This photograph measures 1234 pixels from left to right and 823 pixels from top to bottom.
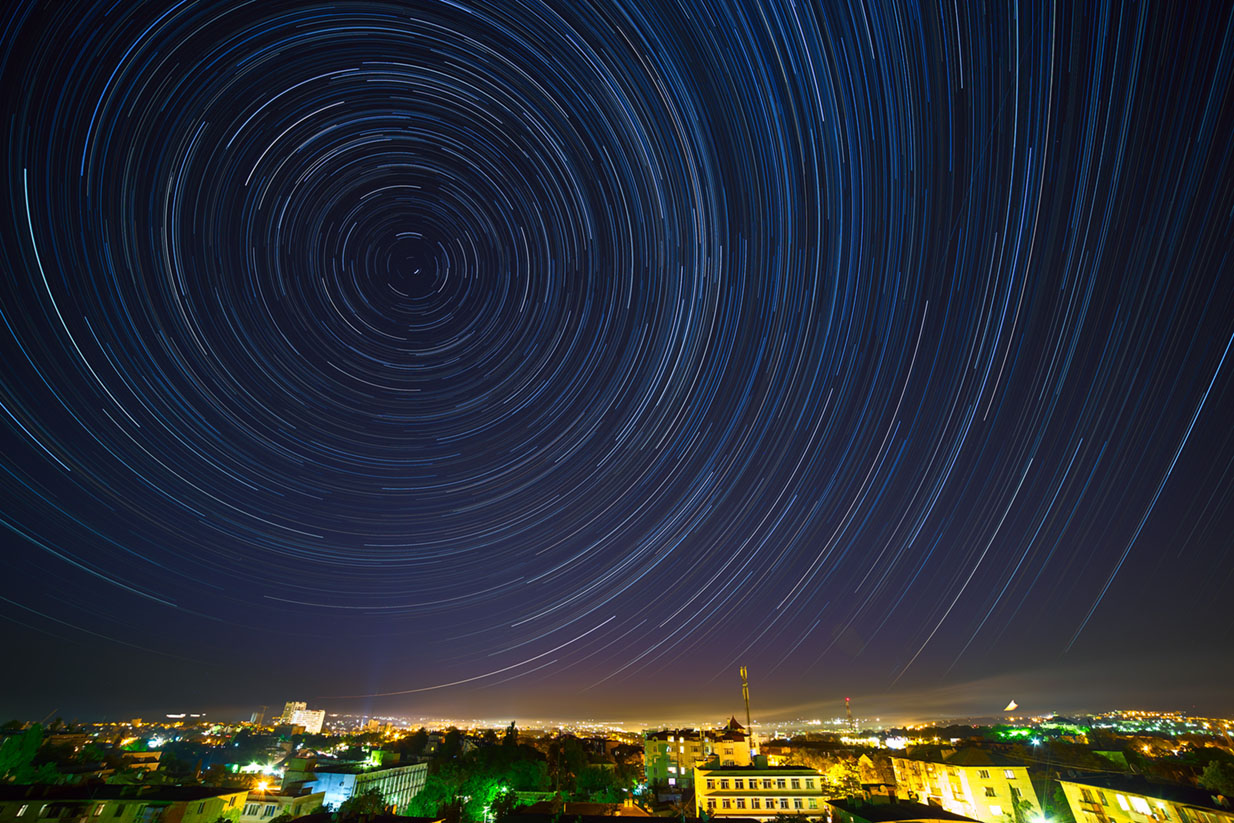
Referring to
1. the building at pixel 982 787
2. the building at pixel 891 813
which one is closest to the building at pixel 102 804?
the building at pixel 891 813

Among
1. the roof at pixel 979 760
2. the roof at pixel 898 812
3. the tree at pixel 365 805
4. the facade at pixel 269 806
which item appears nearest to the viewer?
the roof at pixel 898 812

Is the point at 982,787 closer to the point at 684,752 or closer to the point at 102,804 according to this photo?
the point at 684,752

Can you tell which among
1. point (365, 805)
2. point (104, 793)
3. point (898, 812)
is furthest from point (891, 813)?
point (104, 793)

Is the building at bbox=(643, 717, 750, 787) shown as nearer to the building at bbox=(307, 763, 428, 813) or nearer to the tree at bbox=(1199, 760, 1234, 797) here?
the building at bbox=(307, 763, 428, 813)

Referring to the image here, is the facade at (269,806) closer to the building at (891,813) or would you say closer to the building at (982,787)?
the building at (891,813)

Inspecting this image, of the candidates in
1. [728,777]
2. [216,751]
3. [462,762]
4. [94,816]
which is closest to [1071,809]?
[728,777]
